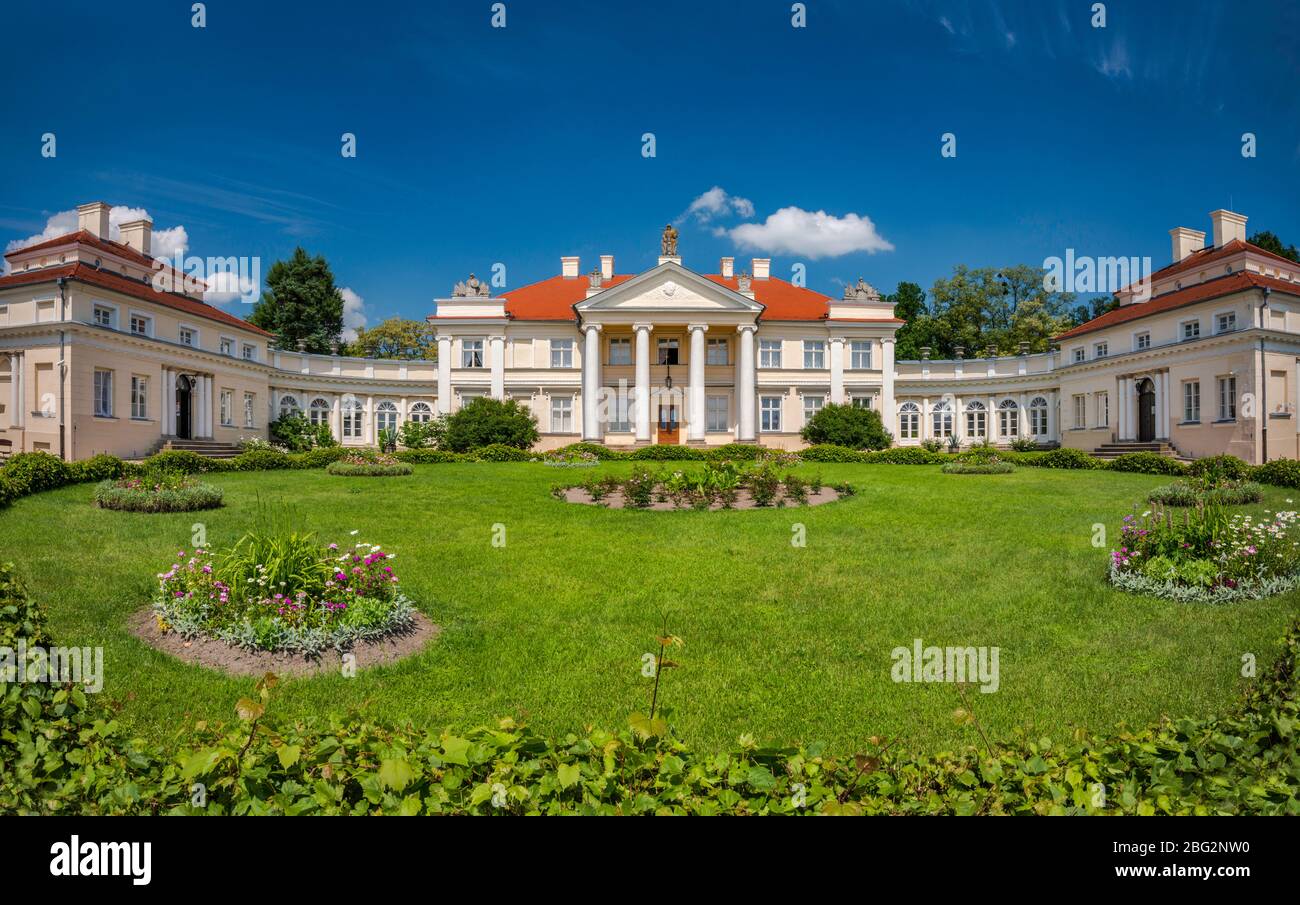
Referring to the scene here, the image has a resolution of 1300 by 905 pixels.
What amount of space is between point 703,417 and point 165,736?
3546 cm

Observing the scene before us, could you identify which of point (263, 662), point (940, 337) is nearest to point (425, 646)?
point (263, 662)

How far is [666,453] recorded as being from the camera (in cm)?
3347

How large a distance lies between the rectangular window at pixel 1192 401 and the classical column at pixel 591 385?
2899 centimetres

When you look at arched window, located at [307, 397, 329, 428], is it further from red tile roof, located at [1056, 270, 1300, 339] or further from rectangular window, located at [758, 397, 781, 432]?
red tile roof, located at [1056, 270, 1300, 339]

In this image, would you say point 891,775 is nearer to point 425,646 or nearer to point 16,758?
point 16,758

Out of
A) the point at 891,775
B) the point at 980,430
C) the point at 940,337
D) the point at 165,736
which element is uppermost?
the point at 940,337

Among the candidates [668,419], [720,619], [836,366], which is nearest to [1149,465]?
[836,366]

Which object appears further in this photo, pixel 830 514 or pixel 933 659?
pixel 830 514

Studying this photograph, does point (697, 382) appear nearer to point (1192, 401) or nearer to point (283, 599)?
point (1192, 401)

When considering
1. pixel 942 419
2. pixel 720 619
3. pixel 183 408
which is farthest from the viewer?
pixel 942 419

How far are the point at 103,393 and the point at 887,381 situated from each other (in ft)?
130

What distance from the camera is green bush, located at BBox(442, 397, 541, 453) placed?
33688 millimetres

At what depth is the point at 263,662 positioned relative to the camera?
671cm

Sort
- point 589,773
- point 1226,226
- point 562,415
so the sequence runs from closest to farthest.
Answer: point 589,773, point 1226,226, point 562,415
